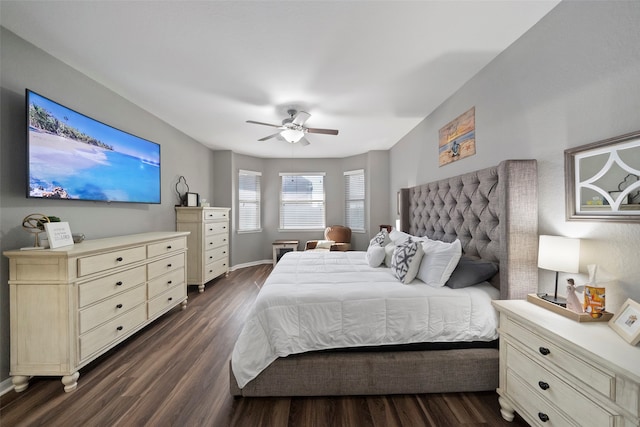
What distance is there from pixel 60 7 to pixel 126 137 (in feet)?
4.28

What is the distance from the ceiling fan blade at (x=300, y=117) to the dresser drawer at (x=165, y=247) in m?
2.09

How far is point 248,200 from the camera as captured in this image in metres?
5.45

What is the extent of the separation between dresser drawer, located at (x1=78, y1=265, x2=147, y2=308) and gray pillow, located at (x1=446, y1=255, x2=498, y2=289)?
2.75 metres

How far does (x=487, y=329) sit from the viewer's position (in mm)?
1631

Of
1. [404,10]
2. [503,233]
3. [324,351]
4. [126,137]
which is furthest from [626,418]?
[126,137]

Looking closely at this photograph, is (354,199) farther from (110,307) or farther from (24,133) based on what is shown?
(24,133)

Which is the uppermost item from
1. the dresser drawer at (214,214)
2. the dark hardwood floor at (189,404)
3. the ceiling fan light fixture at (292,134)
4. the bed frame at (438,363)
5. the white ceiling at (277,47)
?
the white ceiling at (277,47)

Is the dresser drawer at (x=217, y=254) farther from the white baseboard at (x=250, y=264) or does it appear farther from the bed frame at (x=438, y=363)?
the bed frame at (x=438, y=363)

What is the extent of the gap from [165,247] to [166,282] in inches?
16.1

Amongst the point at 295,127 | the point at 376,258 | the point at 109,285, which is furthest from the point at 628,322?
the point at 109,285

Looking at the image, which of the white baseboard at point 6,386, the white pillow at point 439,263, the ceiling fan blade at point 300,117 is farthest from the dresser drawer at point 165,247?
the white pillow at point 439,263

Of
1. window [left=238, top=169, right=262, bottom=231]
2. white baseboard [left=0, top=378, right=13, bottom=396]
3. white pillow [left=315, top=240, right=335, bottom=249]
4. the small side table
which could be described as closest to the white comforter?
white baseboard [left=0, top=378, right=13, bottom=396]

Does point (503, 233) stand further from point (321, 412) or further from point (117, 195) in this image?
point (117, 195)

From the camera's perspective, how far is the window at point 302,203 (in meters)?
5.69
